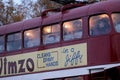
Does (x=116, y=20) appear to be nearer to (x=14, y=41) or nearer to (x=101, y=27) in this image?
(x=101, y=27)

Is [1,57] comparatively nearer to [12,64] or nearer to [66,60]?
[12,64]

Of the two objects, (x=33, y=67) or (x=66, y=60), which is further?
(x=33, y=67)

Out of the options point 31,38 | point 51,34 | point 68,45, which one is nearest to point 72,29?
point 68,45

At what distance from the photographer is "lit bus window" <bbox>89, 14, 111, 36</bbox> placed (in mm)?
15188

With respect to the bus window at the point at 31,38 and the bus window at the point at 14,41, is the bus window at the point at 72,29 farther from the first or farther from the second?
the bus window at the point at 14,41

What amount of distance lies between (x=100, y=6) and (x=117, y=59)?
2113mm

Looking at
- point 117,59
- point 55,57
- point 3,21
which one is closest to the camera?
point 117,59

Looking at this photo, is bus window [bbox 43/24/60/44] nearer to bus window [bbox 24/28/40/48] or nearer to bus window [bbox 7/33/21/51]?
bus window [bbox 24/28/40/48]

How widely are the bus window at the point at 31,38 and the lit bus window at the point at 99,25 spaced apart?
2.94 meters

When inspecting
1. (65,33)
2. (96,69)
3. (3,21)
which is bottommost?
(96,69)

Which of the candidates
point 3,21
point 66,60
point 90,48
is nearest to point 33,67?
point 66,60

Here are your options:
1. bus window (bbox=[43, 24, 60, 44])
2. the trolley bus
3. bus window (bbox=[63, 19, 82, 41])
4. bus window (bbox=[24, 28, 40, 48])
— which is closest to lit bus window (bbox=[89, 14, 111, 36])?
the trolley bus

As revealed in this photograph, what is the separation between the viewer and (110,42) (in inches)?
582

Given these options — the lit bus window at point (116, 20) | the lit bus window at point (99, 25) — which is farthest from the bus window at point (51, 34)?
the lit bus window at point (116, 20)
